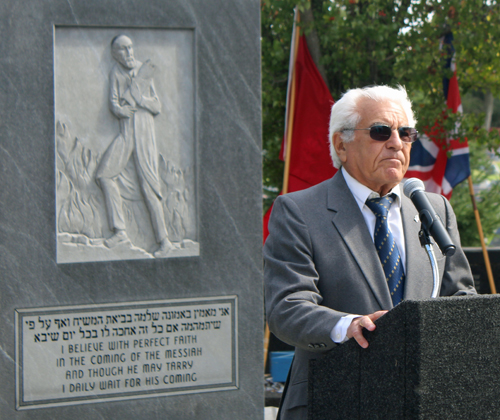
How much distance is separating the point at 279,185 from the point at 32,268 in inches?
191

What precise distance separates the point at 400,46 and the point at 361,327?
545cm

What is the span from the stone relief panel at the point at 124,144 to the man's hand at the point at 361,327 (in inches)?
67.3

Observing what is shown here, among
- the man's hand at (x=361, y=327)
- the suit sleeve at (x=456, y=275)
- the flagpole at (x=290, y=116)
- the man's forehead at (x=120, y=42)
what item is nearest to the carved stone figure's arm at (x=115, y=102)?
the man's forehead at (x=120, y=42)

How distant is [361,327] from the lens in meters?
1.74

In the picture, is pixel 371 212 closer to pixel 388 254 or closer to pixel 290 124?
pixel 388 254

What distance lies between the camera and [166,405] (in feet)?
11.0

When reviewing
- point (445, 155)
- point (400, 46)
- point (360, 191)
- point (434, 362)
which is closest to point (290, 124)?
point (400, 46)

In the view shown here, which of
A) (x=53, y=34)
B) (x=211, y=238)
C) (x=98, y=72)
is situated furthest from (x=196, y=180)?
(x=53, y=34)

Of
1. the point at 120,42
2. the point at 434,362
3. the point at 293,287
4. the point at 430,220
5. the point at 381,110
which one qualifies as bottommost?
the point at 434,362

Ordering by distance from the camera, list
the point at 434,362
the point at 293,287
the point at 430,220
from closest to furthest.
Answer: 1. the point at 434,362
2. the point at 430,220
3. the point at 293,287

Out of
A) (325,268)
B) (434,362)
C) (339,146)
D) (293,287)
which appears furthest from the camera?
(339,146)

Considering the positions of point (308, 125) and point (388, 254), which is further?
point (308, 125)

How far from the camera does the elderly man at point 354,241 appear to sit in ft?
7.23

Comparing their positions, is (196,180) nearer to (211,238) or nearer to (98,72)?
(211,238)
